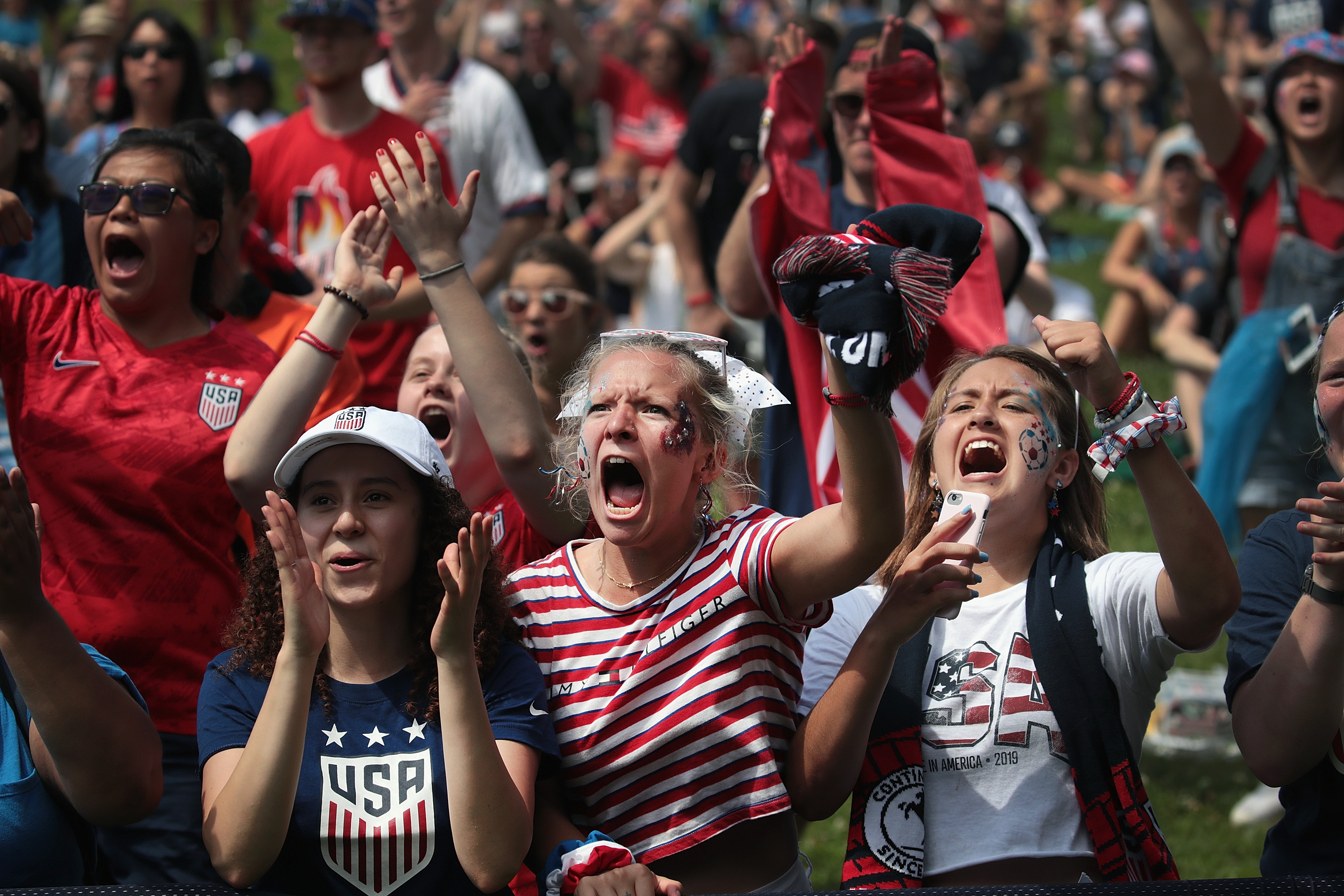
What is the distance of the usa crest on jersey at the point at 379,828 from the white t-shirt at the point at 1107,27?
51.9 ft

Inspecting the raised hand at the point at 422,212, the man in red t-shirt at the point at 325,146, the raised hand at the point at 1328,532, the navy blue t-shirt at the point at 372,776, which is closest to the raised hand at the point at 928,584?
the raised hand at the point at 1328,532

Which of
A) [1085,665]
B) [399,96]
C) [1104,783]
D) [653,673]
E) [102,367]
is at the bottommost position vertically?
[1104,783]

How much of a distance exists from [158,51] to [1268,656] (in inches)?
167

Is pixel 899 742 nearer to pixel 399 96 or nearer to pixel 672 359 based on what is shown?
pixel 672 359

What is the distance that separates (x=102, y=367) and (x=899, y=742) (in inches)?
77.4

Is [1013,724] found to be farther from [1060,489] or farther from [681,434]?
[681,434]

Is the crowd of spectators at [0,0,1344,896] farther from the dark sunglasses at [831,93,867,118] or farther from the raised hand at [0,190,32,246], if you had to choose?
the raised hand at [0,190,32,246]

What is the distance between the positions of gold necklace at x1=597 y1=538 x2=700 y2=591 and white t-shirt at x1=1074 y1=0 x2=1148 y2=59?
50.0 ft

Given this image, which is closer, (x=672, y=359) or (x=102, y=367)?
(x=672, y=359)

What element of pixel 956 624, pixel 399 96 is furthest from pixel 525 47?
pixel 956 624

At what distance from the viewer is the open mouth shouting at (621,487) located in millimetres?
2645

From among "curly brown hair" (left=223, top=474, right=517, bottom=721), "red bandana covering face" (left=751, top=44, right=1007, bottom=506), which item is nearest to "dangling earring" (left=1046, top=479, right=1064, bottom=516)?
"red bandana covering face" (left=751, top=44, right=1007, bottom=506)

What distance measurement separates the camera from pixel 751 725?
258 cm

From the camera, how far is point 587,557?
9.31 ft
